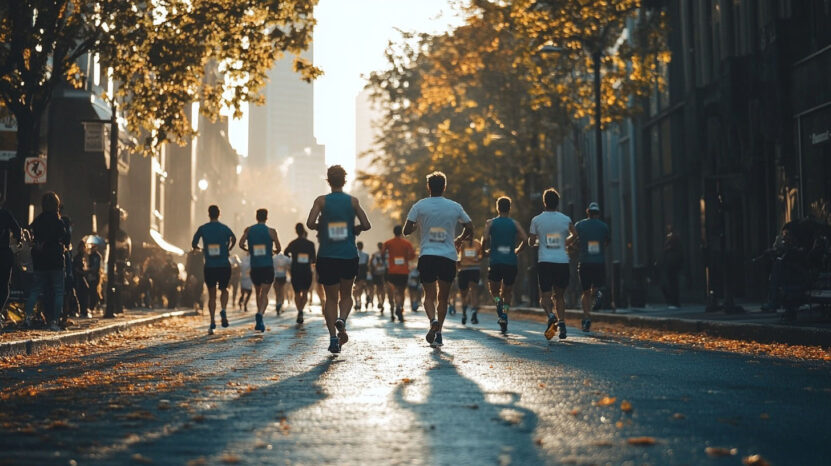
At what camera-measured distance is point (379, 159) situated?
46750 mm

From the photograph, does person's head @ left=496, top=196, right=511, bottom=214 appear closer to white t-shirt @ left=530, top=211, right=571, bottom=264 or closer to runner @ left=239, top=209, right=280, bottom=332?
white t-shirt @ left=530, top=211, right=571, bottom=264

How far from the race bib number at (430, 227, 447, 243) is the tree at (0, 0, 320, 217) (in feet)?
28.0

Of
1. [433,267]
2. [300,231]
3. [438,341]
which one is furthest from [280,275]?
[433,267]

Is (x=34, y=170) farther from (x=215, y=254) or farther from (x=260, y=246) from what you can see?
(x=260, y=246)

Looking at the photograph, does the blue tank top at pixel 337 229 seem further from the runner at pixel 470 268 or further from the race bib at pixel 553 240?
the runner at pixel 470 268

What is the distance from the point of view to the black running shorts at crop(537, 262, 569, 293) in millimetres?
16719

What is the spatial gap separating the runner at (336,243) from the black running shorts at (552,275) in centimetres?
382

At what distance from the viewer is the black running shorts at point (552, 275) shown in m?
16.7

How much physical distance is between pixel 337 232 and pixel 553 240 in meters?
4.09

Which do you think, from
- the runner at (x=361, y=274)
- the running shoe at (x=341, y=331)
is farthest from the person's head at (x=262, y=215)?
the runner at (x=361, y=274)

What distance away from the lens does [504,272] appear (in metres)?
18.0

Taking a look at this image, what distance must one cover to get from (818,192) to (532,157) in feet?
43.9

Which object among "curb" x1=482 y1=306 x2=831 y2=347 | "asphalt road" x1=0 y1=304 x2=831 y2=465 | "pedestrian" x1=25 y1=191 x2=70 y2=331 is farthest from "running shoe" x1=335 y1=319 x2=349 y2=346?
"pedestrian" x1=25 y1=191 x2=70 y2=331

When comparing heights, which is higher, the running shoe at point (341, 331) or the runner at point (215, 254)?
the runner at point (215, 254)
